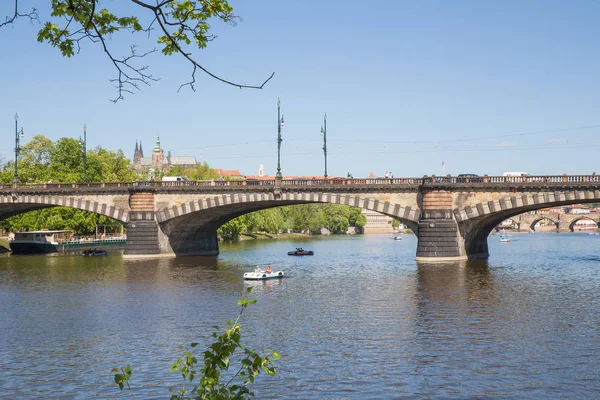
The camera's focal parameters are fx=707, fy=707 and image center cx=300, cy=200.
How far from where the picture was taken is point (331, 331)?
1305 inches

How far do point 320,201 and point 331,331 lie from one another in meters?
43.3

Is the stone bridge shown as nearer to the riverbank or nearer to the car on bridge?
the car on bridge

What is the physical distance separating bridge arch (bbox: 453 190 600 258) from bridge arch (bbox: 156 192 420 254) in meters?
4.91

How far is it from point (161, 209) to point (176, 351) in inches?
2077

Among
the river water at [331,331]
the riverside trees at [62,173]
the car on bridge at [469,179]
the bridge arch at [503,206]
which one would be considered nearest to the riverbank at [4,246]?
the riverside trees at [62,173]

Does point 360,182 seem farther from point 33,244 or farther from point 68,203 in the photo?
point 33,244

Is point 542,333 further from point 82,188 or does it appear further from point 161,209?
point 82,188

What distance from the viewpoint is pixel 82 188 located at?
8356 cm

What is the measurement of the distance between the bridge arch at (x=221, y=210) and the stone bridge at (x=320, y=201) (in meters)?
0.10

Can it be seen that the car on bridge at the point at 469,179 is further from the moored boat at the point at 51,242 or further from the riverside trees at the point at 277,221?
the riverside trees at the point at 277,221

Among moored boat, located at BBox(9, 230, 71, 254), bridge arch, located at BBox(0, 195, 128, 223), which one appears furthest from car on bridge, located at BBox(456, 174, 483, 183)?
moored boat, located at BBox(9, 230, 71, 254)

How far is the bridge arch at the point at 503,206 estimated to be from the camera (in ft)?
211

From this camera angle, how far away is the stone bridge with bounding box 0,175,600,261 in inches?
2623

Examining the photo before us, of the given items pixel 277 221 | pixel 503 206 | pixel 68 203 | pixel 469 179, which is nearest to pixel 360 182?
pixel 469 179
